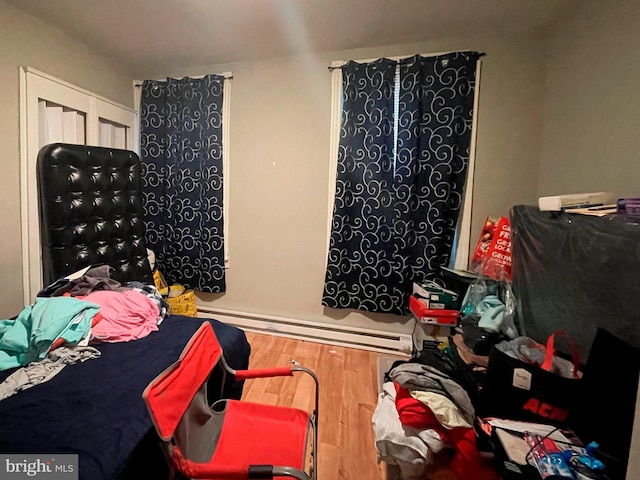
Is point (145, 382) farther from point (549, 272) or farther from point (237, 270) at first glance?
point (549, 272)

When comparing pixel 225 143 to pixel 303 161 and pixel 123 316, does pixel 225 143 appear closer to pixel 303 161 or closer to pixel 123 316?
pixel 303 161

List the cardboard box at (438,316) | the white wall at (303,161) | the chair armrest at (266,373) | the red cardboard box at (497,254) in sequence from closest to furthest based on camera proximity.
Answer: the chair armrest at (266,373) → the red cardboard box at (497,254) → the cardboard box at (438,316) → the white wall at (303,161)

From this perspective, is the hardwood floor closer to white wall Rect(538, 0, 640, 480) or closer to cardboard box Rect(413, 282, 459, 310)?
cardboard box Rect(413, 282, 459, 310)

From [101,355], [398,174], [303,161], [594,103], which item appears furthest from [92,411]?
[594,103]

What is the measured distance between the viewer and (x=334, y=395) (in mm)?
1984

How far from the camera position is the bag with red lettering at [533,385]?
1.05 m

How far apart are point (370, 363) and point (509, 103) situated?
236cm

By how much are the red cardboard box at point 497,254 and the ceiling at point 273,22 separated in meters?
1.43

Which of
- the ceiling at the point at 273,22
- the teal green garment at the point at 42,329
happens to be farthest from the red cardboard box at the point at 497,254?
the teal green garment at the point at 42,329

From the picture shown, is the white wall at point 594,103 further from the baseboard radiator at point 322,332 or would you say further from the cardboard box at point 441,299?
the baseboard radiator at point 322,332

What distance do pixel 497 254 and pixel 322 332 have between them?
5.18 feet

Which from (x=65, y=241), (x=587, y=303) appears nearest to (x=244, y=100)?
(x=65, y=241)

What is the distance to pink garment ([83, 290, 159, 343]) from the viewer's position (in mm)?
1550

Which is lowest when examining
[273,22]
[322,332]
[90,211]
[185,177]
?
[322,332]
